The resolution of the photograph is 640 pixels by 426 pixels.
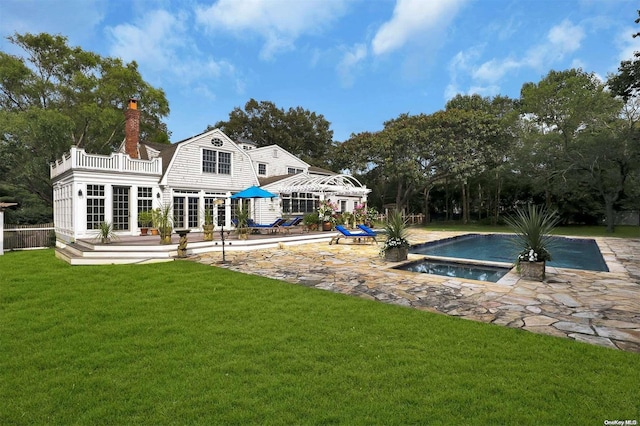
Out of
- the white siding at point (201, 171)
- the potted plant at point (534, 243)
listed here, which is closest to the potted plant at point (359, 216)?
the white siding at point (201, 171)

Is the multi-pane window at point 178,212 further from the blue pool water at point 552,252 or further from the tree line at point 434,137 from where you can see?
the blue pool water at point 552,252

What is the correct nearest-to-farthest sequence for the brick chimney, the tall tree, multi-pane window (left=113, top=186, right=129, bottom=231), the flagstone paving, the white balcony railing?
1. the flagstone paving
2. the white balcony railing
3. multi-pane window (left=113, top=186, right=129, bottom=231)
4. the brick chimney
5. the tall tree

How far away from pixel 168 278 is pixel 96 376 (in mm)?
4470

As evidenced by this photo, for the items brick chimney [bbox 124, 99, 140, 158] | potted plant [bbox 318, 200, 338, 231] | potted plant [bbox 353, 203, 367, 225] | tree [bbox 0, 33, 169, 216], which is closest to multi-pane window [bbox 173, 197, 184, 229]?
brick chimney [bbox 124, 99, 140, 158]

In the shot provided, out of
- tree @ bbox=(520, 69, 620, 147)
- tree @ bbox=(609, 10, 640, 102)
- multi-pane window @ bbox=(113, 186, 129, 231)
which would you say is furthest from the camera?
tree @ bbox=(520, 69, 620, 147)

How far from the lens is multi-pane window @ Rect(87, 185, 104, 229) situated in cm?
1411

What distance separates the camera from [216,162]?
1814 centimetres

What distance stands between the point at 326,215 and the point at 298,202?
3.74 metres

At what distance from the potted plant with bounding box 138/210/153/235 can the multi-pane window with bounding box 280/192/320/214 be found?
7.64 metres

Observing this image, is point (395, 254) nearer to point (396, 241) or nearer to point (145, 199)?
point (396, 241)

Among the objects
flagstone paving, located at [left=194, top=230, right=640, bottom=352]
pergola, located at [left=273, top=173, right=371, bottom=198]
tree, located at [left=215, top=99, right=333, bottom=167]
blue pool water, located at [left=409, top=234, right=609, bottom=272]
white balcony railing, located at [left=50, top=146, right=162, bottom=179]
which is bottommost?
blue pool water, located at [left=409, top=234, right=609, bottom=272]

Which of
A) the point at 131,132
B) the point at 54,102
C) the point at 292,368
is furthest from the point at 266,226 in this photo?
the point at 54,102

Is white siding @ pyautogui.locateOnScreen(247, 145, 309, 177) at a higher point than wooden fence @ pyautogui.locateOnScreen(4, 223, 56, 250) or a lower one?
higher

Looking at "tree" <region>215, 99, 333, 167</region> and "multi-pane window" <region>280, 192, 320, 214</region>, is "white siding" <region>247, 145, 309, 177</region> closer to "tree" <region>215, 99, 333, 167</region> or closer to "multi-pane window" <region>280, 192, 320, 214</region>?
"multi-pane window" <region>280, 192, 320, 214</region>
